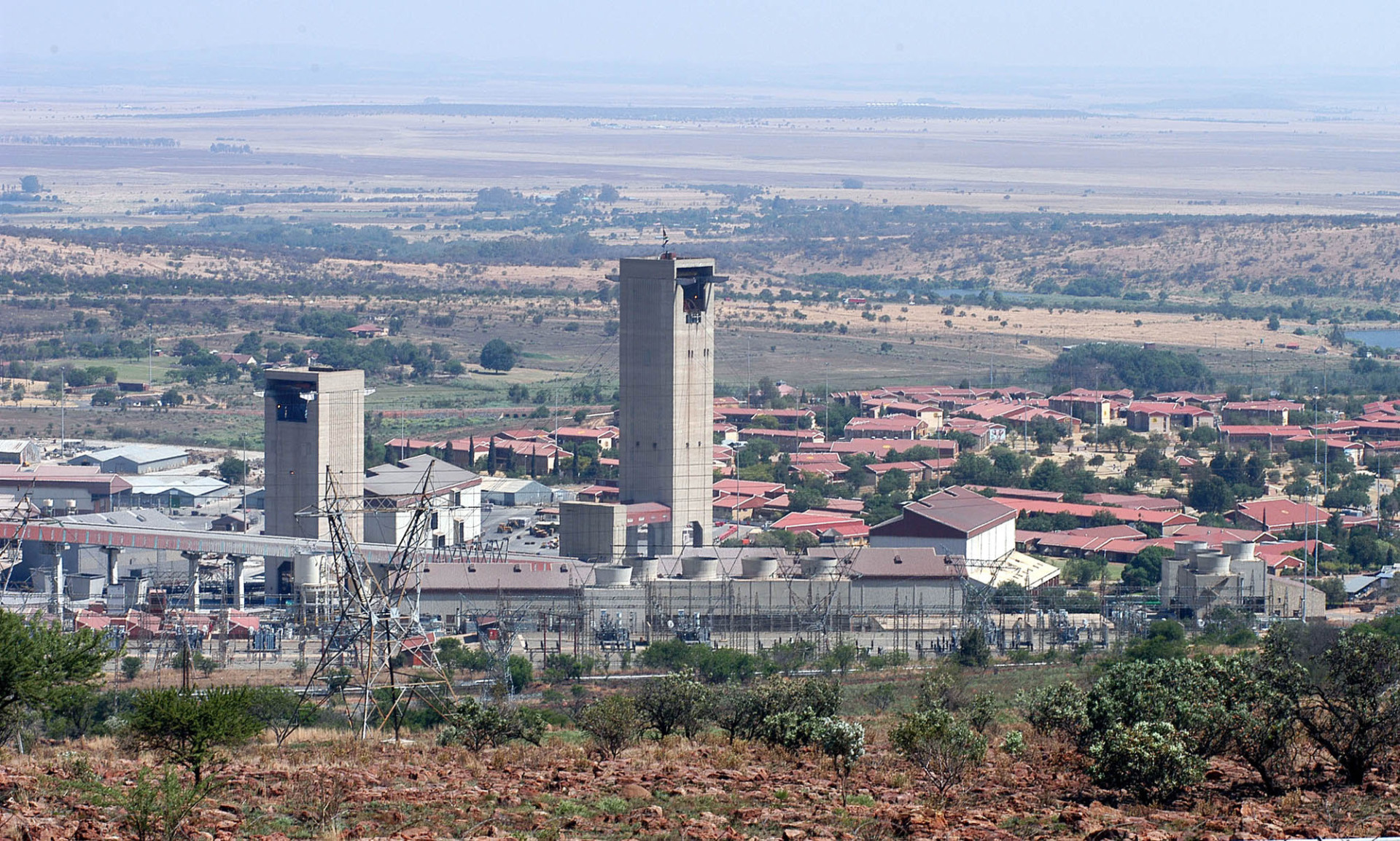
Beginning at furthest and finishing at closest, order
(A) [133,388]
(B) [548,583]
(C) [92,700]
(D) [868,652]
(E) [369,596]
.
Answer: (A) [133,388]
(B) [548,583]
(D) [868,652]
(C) [92,700]
(E) [369,596]

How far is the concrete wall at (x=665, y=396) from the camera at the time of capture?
168 feet

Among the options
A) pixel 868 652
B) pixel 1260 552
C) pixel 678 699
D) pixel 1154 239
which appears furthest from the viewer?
pixel 1154 239

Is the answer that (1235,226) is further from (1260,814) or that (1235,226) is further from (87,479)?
(1260,814)

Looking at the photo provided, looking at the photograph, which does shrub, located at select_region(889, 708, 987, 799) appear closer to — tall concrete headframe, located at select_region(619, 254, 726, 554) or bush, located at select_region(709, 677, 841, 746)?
bush, located at select_region(709, 677, 841, 746)

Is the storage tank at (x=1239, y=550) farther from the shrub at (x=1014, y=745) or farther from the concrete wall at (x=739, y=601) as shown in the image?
the shrub at (x=1014, y=745)

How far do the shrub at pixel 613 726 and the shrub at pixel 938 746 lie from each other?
3.46 metres

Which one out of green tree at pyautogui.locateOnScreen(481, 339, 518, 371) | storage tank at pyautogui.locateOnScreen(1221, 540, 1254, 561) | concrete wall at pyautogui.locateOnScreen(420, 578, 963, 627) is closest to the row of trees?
concrete wall at pyautogui.locateOnScreen(420, 578, 963, 627)

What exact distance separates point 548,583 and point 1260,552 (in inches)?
754

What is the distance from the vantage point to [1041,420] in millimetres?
75562

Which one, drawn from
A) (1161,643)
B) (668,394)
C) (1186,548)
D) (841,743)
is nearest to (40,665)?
(841,743)

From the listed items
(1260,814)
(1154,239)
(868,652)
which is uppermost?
(1154,239)

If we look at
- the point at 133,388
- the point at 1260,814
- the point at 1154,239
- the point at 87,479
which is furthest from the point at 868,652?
the point at 1154,239

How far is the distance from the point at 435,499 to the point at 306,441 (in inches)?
210

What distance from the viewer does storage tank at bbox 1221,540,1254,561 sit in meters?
46.0
